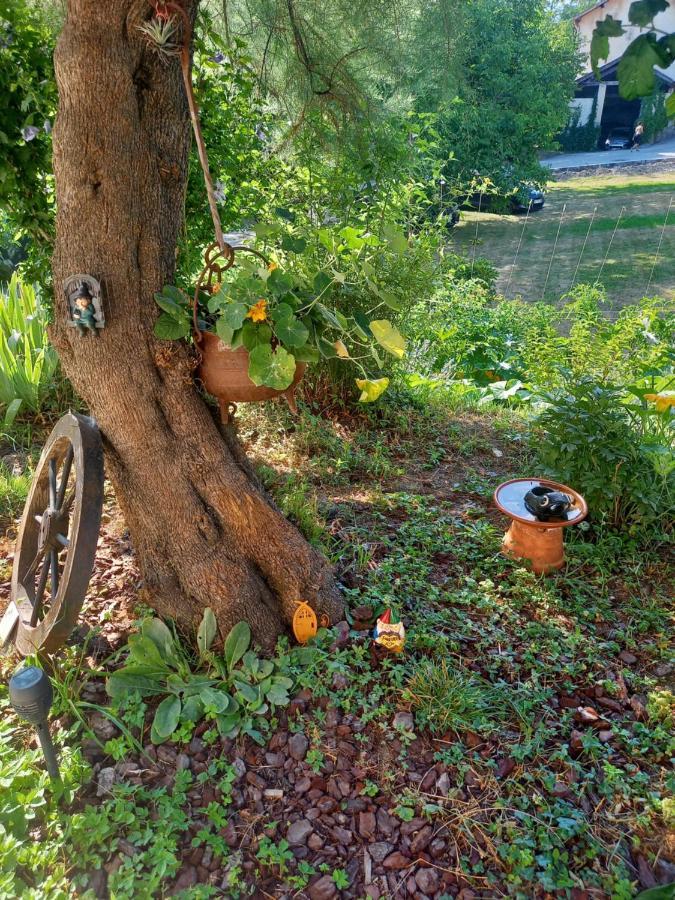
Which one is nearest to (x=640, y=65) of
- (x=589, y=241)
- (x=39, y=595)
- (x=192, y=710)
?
(x=192, y=710)

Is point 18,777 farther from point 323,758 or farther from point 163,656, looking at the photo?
point 323,758

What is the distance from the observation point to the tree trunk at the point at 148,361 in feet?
5.23

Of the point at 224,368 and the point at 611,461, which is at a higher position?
the point at 224,368

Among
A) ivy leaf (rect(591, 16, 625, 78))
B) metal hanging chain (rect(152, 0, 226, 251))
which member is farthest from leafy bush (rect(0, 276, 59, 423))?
ivy leaf (rect(591, 16, 625, 78))

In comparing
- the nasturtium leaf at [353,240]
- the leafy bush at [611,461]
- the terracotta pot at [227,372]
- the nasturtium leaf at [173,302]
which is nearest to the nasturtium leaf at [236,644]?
the terracotta pot at [227,372]

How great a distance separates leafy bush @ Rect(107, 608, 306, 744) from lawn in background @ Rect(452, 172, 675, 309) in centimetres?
622

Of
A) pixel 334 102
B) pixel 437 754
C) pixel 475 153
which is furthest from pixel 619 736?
pixel 475 153

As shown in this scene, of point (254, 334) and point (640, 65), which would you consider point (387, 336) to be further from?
point (640, 65)

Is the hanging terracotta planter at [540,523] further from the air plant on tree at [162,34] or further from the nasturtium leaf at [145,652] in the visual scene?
the air plant on tree at [162,34]

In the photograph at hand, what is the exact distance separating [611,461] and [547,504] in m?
0.47

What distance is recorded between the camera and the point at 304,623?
1.86m

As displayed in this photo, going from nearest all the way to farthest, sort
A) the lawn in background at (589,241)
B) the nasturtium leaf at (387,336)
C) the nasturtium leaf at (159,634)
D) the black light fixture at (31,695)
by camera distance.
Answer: the black light fixture at (31,695), the nasturtium leaf at (387,336), the nasturtium leaf at (159,634), the lawn in background at (589,241)

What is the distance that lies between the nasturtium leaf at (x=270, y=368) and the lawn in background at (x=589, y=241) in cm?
597

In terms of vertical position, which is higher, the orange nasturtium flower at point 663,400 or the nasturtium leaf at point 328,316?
the nasturtium leaf at point 328,316
